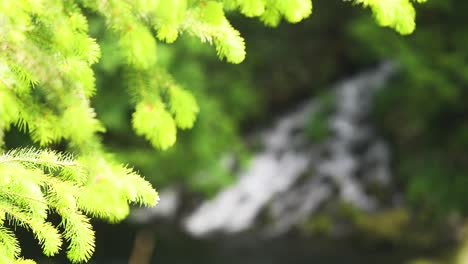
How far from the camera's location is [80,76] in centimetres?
198

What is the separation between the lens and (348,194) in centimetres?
1005

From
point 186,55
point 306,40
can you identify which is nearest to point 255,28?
point 306,40

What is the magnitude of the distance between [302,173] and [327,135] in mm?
867

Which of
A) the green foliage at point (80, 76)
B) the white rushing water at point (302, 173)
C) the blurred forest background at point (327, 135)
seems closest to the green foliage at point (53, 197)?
the green foliage at point (80, 76)

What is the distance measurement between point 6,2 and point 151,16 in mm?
448

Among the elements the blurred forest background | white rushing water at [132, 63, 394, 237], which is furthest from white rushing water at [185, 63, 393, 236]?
the blurred forest background

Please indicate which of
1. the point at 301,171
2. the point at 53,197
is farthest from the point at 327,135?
the point at 53,197

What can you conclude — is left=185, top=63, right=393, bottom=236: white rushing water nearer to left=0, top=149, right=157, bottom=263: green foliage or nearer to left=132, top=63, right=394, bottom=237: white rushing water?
left=132, top=63, right=394, bottom=237: white rushing water

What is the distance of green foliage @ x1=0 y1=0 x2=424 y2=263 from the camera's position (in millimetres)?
1811

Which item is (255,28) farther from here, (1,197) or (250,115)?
(1,197)

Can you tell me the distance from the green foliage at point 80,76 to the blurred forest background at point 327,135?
5126 mm

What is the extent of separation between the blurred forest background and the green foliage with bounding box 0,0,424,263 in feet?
16.8

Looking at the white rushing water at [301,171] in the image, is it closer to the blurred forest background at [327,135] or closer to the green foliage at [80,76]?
the blurred forest background at [327,135]

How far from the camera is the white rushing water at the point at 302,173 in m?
9.97
